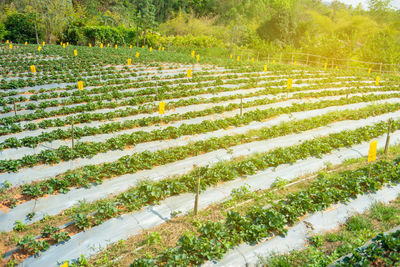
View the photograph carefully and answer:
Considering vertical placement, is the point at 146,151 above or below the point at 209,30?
below

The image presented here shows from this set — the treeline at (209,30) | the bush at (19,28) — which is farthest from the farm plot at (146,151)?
the bush at (19,28)

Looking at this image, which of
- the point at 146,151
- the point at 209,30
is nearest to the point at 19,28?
the point at 209,30

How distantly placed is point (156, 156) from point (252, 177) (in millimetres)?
2615

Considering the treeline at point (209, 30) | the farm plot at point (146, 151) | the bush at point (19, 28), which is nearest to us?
the farm plot at point (146, 151)

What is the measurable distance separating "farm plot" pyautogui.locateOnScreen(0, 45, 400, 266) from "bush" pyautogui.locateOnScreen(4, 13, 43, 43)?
23.7 m

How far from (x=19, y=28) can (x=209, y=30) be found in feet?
82.4

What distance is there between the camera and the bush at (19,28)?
1462 inches

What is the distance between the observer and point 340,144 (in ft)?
31.9

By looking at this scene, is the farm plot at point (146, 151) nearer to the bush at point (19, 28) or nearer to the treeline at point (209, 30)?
the treeline at point (209, 30)

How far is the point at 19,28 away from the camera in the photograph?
37688 millimetres

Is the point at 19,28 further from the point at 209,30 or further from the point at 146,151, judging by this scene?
the point at 146,151

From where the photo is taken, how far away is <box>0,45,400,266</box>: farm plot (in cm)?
564

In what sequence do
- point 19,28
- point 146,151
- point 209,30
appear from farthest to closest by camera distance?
point 209,30 < point 19,28 < point 146,151

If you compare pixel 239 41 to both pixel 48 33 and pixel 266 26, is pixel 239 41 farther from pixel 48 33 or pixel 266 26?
pixel 48 33
